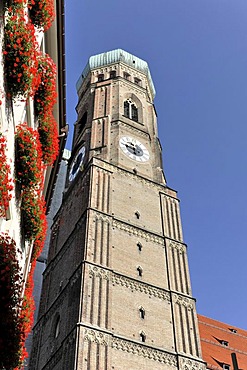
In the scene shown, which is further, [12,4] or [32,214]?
[32,214]

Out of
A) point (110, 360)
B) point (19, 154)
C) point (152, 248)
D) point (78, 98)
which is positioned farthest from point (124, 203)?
point (19, 154)

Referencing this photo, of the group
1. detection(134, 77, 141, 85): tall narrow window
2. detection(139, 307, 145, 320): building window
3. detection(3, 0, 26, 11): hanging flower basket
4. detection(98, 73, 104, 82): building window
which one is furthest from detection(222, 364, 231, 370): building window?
detection(3, 0, 26, 11): hanging flower basket

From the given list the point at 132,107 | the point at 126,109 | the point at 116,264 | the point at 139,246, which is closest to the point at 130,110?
the point at 126,109

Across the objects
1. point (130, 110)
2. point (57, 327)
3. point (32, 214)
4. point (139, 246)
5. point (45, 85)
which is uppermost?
point (130, 110)

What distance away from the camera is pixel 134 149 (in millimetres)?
27734

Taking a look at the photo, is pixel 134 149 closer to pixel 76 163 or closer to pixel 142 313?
pixel 76 163

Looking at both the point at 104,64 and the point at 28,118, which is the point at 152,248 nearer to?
the point at 28,118

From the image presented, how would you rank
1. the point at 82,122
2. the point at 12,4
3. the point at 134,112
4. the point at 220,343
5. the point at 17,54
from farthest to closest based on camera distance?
the point at 82,122, the point at 134,112, the point at 220,343, the point at 17,54, the point at 12,4

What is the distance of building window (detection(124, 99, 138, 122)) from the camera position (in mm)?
30578

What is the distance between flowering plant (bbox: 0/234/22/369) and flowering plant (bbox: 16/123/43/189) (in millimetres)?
1188

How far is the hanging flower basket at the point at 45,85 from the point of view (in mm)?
8891

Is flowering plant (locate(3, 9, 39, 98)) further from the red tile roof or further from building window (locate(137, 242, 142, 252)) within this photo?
the red tile roof

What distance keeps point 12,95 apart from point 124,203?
16.7m

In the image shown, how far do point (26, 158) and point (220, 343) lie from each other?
75.3ft
